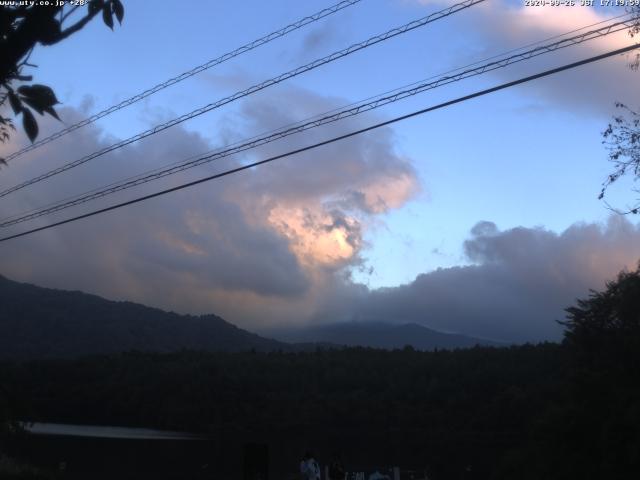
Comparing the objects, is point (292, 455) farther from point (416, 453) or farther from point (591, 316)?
point (591, 316)

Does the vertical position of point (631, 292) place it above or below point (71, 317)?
below

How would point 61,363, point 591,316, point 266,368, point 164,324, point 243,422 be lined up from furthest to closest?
point 164,324 < point 266,368 < point 61,363 < point 243,422 < point 591,316

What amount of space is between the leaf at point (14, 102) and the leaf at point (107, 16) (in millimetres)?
642

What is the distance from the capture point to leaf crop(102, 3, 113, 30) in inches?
158

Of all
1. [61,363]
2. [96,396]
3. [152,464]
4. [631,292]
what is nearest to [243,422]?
[96,396]

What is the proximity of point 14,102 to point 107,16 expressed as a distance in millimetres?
684

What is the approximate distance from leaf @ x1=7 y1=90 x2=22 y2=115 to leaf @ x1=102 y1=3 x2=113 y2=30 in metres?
0.64

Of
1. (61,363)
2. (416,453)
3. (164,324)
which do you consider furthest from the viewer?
(164,324)

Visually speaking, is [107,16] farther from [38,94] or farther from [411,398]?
[411,398]

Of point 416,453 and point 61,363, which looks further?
point 61,363

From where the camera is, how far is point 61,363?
263ft

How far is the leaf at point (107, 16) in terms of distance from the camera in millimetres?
4012

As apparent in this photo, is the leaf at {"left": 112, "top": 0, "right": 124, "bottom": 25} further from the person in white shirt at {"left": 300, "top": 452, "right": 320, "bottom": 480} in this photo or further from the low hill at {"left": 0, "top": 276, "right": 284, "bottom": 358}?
the low hill at {"left": 0, "top": 276, "right": 284, "bottom": 358}

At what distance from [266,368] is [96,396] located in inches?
809
